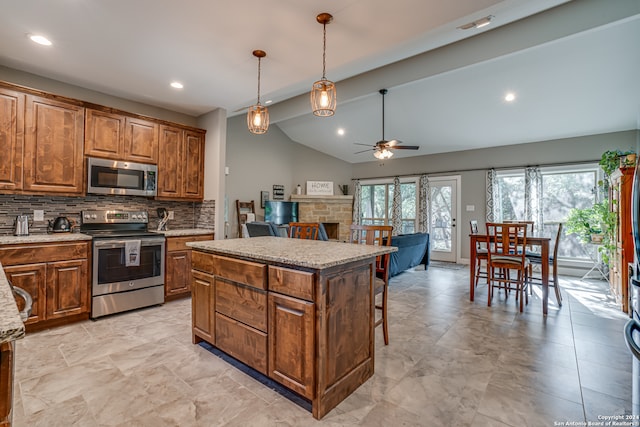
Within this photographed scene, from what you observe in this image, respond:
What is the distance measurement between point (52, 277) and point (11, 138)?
141 centimetres

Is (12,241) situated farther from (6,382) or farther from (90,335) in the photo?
(6,382)

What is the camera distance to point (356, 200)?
8766 millimetres

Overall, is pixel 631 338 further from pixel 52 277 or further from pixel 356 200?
pixel 356 200

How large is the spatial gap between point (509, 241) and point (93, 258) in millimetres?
4823

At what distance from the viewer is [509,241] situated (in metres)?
3.85

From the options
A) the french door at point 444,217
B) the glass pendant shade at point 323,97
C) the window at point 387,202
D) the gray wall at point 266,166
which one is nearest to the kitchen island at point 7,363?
the glass pendant shade at point 323,97

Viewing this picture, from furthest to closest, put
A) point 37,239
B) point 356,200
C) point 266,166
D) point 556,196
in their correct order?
point 356,200 → point 266,166 → point 556,196 → point 37,239

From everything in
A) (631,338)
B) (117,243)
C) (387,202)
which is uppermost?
(387,202)

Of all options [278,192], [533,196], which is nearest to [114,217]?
[278,192]

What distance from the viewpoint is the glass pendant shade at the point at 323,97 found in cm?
245

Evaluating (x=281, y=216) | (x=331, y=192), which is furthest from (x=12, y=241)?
(x=331, y=192)

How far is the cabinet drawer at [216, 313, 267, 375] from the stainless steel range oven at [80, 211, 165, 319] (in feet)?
5.72

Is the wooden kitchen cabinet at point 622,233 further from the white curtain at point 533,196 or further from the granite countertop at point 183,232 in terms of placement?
the granite countertop at point 183,232

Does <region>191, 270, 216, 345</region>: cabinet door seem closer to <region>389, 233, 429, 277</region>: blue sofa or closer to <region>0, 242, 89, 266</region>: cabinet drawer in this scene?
<region>0, 242, 89, 266</region>: cabinet drawer
